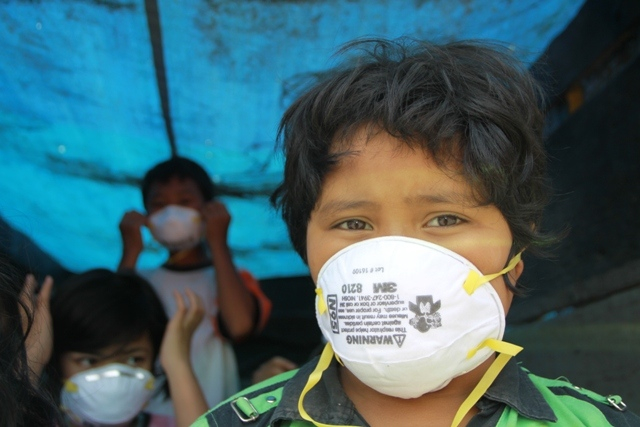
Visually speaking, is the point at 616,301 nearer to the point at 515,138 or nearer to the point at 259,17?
the point at 515,138

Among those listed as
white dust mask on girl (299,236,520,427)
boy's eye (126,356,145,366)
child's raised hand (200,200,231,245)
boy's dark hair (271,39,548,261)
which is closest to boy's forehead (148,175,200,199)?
child's raised hand (200,200,231,245)

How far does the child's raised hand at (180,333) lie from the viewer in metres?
2.52

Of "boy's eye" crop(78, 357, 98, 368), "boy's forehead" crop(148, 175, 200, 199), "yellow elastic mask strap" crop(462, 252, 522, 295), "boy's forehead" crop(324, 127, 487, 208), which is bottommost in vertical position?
"boy's eye" crop(78, 357, 98, 368)

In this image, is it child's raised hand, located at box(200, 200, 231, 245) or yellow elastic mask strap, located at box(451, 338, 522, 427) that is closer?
yellow elastic mask strap, located at box(451, 338, 522, 427)

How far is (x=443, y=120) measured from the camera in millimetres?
1653

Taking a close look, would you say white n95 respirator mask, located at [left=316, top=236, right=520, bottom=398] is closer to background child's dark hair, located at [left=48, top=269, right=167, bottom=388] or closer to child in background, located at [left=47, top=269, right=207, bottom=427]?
child in background, located at [left=47, top=269, right=207, bottom=427]

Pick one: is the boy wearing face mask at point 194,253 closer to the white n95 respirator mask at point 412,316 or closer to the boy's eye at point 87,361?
the boy's eye at point 87,361

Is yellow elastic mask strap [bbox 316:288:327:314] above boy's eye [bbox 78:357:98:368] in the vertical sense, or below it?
above

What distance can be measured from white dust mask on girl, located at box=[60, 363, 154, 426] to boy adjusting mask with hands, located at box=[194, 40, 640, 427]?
0.83 m

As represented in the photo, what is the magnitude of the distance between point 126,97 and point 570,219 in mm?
2264

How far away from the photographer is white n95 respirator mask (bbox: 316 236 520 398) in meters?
1.49

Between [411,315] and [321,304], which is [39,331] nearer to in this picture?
[321,304]

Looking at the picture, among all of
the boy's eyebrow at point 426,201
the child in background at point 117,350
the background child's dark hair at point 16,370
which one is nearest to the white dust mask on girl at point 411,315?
the boy's eyebrow at point 426,201

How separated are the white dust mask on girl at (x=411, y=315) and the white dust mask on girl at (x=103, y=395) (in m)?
1.18
